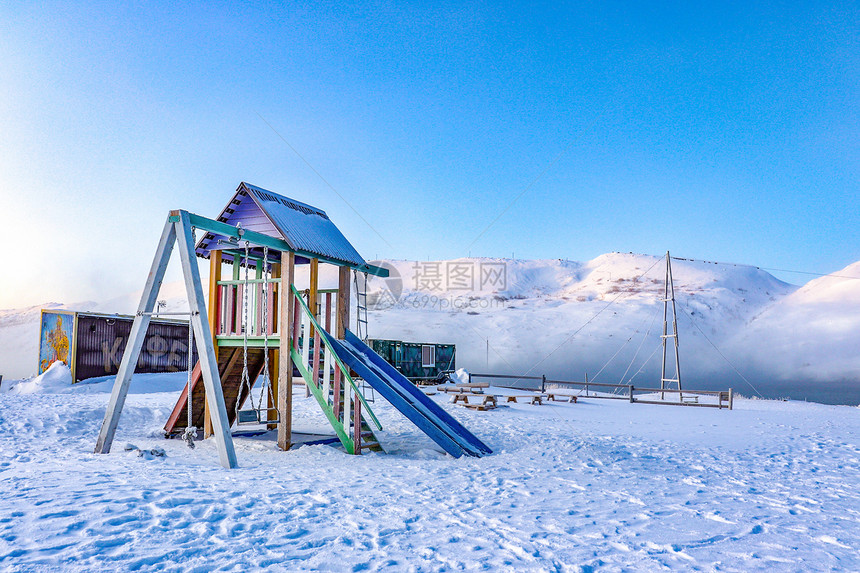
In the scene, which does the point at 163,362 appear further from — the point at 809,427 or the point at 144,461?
the point at 809,427

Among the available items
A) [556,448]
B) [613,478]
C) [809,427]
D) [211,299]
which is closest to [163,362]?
[211,299]

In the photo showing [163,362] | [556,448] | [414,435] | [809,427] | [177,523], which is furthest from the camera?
[163,362]

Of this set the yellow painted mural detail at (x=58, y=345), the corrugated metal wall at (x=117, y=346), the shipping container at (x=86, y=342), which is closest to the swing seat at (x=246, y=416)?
the corrugated metal wall at (x=117, y=346)

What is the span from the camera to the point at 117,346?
73.6 ft

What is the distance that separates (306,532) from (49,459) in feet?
15.3

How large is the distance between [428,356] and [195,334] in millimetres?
21620

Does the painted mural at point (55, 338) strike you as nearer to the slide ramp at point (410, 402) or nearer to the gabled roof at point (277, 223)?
the gabled roof at point (277, 223)

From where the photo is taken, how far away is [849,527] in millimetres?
5234

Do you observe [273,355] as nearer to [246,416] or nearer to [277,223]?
[246,416]

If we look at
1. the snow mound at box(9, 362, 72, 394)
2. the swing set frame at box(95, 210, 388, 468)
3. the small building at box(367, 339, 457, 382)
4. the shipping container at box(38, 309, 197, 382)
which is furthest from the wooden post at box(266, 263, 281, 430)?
the small building at box(367, 339, 457, 382)

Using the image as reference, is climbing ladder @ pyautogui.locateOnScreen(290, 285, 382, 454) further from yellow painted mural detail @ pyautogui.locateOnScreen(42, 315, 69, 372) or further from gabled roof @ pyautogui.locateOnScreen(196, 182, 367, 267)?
yellow painted mural detail @ pyautogui.locateOnScreen(42, 315, 69, 372)

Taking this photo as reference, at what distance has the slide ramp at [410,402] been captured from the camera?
28.2 ft

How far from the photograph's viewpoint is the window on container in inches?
1107

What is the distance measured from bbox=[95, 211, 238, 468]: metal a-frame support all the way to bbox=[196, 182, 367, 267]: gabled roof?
6.75 feet
